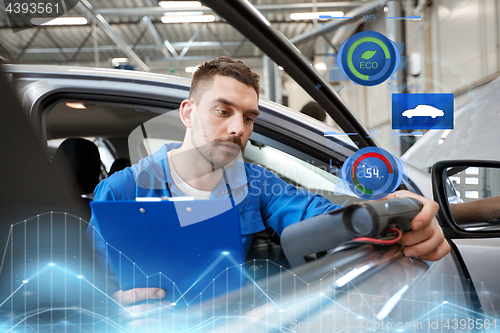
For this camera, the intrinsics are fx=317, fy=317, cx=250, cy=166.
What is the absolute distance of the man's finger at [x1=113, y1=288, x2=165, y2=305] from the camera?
0.42m

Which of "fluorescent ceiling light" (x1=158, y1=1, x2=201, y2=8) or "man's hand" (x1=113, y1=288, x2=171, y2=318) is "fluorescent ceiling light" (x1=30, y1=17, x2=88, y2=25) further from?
"man's hand" (x1=113, y1=288, x2=171, y2=318)

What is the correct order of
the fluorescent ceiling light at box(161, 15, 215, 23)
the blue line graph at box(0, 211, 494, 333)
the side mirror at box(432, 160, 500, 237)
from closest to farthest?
the blue line graph at box(0, 211, 494, 333) < the fluorescent ceiling light at box(161, 15, 215, 23) < the side mirror at box(432, 160, 500, 237)

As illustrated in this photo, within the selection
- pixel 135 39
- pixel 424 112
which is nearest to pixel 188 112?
pixel 424 112

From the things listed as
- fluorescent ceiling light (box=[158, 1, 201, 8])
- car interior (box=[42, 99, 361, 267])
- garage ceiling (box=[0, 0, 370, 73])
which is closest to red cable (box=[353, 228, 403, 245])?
car interior (box=[42, 99, 361, 267])

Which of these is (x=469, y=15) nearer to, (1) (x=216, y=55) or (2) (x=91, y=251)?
(1) (x=216, y=55)

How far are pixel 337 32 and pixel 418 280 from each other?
1.49ft

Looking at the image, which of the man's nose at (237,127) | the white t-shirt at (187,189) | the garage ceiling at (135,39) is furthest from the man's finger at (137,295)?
the garage ceiling at (135,39)

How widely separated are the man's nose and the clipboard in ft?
0.38

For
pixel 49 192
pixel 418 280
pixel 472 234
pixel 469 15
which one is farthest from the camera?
pixel 469 15

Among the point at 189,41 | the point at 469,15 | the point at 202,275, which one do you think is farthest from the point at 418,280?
the point at 469,15

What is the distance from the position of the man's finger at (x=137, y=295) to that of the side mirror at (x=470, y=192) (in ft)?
2.19

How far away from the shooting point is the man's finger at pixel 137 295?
1.39ft

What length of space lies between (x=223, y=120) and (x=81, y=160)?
0.31m

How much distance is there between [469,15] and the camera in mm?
1967
